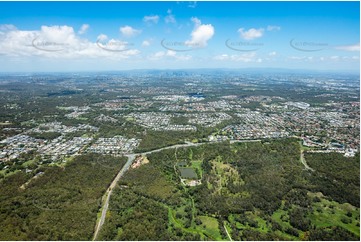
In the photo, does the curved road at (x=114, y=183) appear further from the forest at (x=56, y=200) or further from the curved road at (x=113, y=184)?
the forest at (x=56, y=200)

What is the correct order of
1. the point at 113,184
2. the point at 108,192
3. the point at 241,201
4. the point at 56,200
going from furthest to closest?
1. the point at 113,184
2. the point at 108,192
3. the point at 241,201
4. the point at 56,200

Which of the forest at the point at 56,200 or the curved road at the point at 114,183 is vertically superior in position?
the forest at the point at 56,200

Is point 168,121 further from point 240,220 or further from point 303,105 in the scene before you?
point 303,105

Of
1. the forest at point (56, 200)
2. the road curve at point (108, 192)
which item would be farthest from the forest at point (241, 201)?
the forest at point (56, 200)

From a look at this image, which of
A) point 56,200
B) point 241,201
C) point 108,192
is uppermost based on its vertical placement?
point 56,200

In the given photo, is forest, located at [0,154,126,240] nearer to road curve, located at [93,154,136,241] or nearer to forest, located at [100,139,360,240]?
road curve, located at [93,154,136,241]

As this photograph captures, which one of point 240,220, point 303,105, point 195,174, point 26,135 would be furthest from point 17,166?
point 303,105

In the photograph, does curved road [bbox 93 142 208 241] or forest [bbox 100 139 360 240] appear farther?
curved road [bbox 93 142 208 241]

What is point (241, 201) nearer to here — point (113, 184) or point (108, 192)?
point (108, 192)

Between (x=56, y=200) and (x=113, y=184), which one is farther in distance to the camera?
(x=113, y=184)

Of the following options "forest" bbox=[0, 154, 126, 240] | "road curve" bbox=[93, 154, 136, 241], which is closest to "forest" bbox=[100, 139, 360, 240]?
"road curve" bbox=[93, 154, 136, 241]

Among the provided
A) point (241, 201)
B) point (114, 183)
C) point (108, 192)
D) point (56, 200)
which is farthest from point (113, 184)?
point (241, 201)
